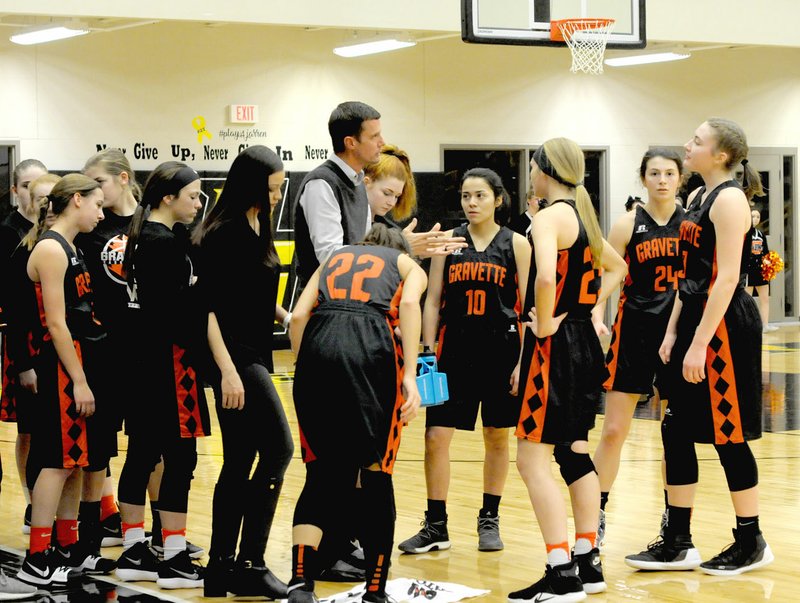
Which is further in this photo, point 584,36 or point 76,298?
point 584,36

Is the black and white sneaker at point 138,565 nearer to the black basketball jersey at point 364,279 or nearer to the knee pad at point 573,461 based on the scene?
the black basketball jersey at point 364,279

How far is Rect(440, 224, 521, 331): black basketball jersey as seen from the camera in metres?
5.58

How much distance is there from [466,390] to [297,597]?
1.67 meters

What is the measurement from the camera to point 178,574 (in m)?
4.93

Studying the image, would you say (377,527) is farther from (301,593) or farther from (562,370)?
(562,370)

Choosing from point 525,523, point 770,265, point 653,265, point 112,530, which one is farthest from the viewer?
point 770,265

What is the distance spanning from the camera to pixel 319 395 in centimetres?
421

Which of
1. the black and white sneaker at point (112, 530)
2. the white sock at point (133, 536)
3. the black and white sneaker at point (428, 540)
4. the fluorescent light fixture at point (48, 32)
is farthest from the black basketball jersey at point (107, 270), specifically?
the fluorescent light fixture at point (48, 32)

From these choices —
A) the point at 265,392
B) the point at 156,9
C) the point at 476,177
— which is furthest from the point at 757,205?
the point at 265,392

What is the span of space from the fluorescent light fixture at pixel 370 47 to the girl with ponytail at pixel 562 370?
9301 mm

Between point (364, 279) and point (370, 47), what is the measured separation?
33.2 feet

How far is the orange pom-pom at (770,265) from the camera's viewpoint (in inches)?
573

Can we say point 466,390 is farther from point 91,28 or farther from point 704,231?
point 91,28

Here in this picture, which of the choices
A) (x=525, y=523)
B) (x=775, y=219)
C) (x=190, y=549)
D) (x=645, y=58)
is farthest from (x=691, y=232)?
(x=775, y=219)
